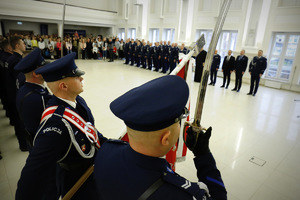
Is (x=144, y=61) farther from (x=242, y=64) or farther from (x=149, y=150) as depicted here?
(x=149, y=150)

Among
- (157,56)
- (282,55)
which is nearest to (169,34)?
(157,56)

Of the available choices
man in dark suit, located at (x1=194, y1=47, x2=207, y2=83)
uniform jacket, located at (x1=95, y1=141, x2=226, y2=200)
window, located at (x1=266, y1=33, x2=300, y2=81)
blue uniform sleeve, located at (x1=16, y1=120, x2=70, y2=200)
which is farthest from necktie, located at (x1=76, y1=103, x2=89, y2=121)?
window, located at (x1=266, y1=33, x2=300, y2=81)

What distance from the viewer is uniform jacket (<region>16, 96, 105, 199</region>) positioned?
3.09 feet

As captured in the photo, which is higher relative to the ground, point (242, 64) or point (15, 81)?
point (242, 64)

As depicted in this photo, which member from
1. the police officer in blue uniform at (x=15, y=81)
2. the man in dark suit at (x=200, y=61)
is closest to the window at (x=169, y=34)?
the man in dark suit at (x=200, y=61)

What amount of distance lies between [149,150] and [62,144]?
0.60 meters

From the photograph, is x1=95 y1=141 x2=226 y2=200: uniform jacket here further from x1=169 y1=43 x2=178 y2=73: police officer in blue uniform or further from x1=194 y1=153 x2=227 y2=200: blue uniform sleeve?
x1=169 y1=43 x2=178 y2=73: police officer in blue uniform

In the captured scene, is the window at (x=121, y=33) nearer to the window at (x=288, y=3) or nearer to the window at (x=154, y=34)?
the window at (x=154, y=34)

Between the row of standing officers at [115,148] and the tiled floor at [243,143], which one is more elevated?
the row of standing officers at [115,148]

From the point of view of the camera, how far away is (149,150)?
711 millimetres

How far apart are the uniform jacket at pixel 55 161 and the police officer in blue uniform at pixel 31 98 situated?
1.22 feet

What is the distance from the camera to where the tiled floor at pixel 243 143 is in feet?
7.60

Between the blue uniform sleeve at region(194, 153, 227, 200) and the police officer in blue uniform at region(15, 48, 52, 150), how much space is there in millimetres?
1285

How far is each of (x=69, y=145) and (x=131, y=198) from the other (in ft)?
1.98
